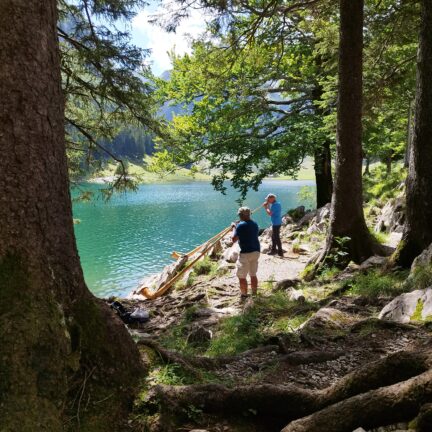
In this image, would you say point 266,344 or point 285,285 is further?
point 285,285

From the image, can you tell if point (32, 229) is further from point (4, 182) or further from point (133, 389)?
point (133, 389)

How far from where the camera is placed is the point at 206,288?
10.2 meters

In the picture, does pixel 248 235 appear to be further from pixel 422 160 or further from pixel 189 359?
pixel 189 359

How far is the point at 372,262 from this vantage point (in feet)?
25.9

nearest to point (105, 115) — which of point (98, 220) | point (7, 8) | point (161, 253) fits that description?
point (7, 8)

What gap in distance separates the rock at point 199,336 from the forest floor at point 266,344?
2cm

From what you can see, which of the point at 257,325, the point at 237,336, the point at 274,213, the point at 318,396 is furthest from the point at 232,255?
the point at 318,396

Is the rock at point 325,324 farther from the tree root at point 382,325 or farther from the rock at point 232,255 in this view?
the rock at point 232,255

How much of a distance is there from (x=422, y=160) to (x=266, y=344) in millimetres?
4013

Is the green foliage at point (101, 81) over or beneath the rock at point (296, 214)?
over

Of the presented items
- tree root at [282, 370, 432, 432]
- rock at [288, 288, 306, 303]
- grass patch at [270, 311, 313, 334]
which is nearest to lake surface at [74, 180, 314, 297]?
rock at [288, 288, 306, 303]

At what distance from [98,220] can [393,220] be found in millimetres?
36424

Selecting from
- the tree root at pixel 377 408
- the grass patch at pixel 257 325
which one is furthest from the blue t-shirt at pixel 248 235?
the tree root at pixel 377 408

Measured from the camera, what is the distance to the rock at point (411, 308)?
464 centimetres
